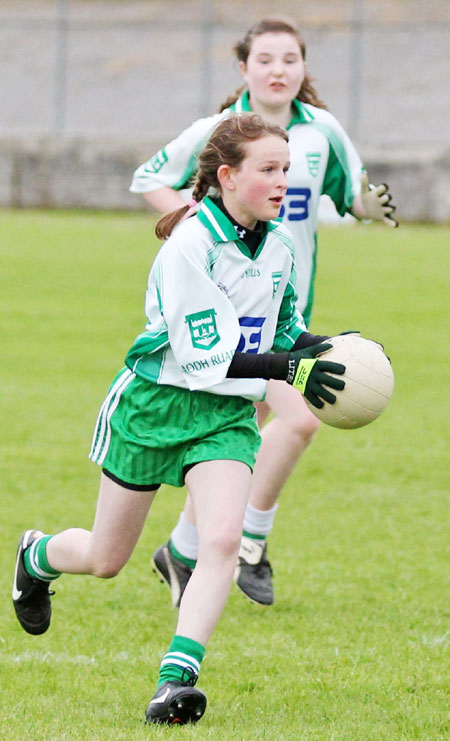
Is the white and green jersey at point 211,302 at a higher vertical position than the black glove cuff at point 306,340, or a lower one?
higher

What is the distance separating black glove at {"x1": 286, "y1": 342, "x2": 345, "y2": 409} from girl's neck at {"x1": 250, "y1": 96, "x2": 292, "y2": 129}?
1862 millimetres

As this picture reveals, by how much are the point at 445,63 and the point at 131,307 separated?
794 inches

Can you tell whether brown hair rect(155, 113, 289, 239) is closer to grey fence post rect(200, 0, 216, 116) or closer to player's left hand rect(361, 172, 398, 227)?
player's left hand rect(361, 172, 398, 227)

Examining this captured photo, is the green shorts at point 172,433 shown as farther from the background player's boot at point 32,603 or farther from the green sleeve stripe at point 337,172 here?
the green sleeve stripe at point 337,172

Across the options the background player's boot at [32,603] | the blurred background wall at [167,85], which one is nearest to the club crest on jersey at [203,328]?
the background player's boot at [32,603]

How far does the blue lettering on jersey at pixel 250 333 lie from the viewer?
14.6 feet

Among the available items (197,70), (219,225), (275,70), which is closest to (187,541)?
(219,225)

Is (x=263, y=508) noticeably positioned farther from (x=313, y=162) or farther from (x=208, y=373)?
(x=208, y=373)

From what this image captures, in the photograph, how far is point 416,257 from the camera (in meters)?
18.9

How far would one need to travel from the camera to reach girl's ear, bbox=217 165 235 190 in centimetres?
439

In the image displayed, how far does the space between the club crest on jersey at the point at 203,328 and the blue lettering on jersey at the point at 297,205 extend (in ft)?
5.40

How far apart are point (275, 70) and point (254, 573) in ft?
6.92

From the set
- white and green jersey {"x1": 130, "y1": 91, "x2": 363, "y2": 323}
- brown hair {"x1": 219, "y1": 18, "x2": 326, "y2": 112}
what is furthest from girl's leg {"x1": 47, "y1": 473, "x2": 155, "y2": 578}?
brown hair {"x1": 219, "y1": 18, "x2": 326, "y2": 112}

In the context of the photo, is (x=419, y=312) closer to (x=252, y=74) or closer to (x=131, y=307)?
(x=131, y=307)
